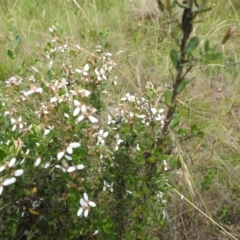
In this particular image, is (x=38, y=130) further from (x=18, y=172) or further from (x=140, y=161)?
(x=140, y=161)

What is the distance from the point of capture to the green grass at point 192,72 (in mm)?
1970

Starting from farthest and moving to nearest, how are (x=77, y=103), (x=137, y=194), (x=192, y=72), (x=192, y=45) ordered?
(x=192, y=72) → (x=137, y=194) → (x=77, y=103) → (x=192, y=45)

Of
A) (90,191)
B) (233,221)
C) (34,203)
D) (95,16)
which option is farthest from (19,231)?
(95,16)

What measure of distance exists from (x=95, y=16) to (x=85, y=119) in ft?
6.30

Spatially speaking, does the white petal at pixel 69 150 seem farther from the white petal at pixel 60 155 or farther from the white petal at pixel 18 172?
the white petal at pixel 18 172

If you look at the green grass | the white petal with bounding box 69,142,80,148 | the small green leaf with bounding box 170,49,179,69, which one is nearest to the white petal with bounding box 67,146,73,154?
the white petal with bounding box 69,142,80,148

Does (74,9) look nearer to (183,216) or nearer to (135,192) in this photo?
(183,216)

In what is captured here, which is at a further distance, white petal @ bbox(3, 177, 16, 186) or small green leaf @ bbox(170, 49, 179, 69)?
white petal @ bbox(3, 177, 16, 186)

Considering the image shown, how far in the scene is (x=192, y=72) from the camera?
2715 millimetres

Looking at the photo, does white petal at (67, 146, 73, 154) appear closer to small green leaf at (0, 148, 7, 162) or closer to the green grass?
small green leaf at (0, 148, 7, 162)

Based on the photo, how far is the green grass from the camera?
1.97 metres

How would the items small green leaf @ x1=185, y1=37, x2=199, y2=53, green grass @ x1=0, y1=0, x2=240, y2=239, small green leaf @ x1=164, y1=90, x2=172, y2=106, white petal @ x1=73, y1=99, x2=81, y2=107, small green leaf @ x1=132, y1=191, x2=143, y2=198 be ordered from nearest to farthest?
small green leaf @ x1=185, y1=37, x2=199, y2=53
small green leaf @ x1=164, y1=90, x2=172, y2=106
white petal @ x1=73, y1=99, x2=81, y2=107
small green leaf @ x1=132, y1=191, x2=143, y2=198
green grass @ x1=0, y1=0, x2=240, y2=239

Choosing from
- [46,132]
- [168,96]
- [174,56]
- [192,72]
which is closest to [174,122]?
[168,96]

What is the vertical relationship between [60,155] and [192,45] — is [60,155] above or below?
below
